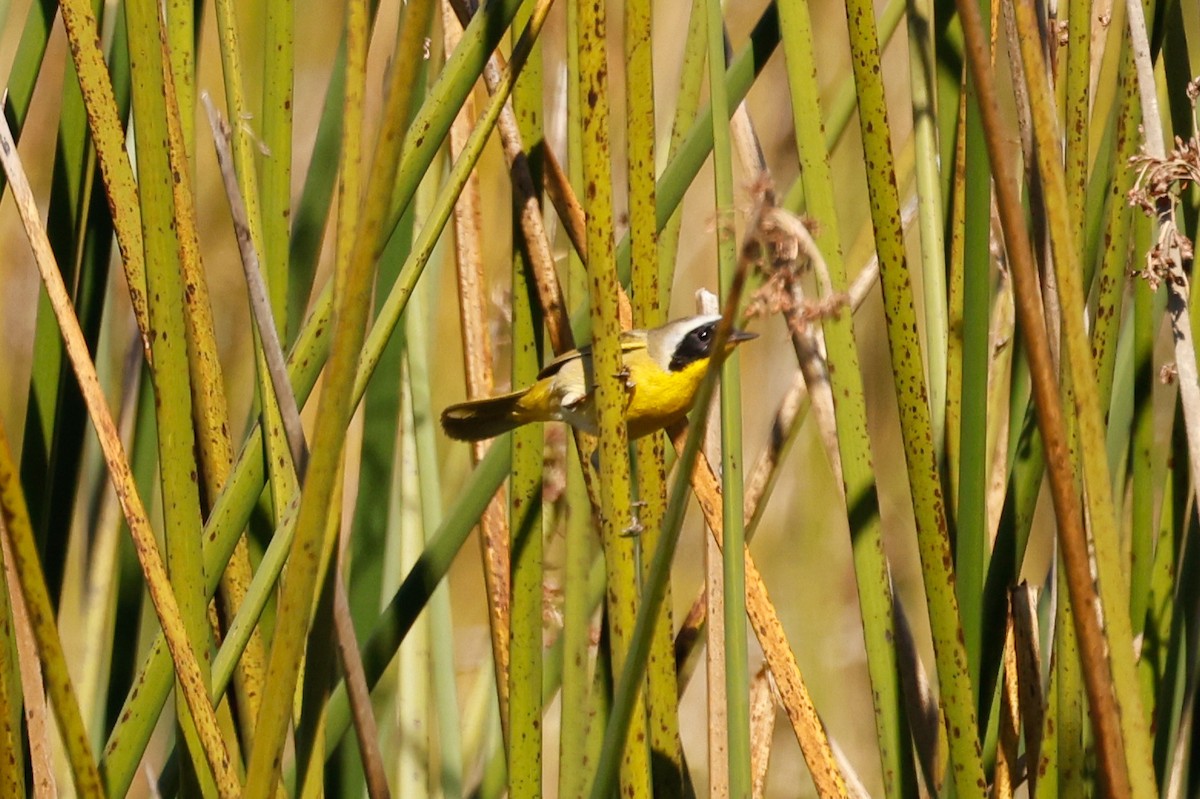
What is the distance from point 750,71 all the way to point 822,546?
1194 mm

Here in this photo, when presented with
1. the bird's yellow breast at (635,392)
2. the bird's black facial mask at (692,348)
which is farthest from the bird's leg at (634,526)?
the bird's black facial mask at (692,348)

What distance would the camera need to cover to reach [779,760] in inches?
81.9

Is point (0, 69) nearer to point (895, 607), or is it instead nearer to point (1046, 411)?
point (895, 607)

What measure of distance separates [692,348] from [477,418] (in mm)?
315

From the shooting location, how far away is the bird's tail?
135cm

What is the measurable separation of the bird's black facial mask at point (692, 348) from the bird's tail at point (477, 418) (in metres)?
0.26

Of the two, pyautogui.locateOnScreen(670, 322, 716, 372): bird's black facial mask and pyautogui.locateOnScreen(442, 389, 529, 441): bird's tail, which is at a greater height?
pyautogui.locateOnScreen(670, 322, 716, 372): bird's black facial mask

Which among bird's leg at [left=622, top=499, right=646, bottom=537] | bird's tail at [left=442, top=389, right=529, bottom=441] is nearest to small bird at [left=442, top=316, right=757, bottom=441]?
bird's tail at [left=442, top=389, right=529, bottom=441]

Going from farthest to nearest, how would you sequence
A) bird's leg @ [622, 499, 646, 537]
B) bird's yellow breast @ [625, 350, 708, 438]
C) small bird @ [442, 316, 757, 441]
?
bird's yellow breast @ [625, 350, 708, 438]
small bird @ [442, 316, 757, 441]
bird's leg @ [622, 499, 646, 537]

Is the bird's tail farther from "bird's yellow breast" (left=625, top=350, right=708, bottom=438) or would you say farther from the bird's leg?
the bird's leg

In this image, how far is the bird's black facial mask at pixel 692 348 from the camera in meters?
1.52

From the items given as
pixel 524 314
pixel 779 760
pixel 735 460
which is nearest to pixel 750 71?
pixel 524 314

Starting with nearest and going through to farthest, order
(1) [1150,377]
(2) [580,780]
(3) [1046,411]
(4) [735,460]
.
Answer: (3) [1046,411] → (4) [735,460] → (2) [580,780] → (1) [1150,377]

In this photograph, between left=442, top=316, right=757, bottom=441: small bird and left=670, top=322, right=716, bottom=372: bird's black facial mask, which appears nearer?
left=442, top=316, right=757, bottom=441: small bird
